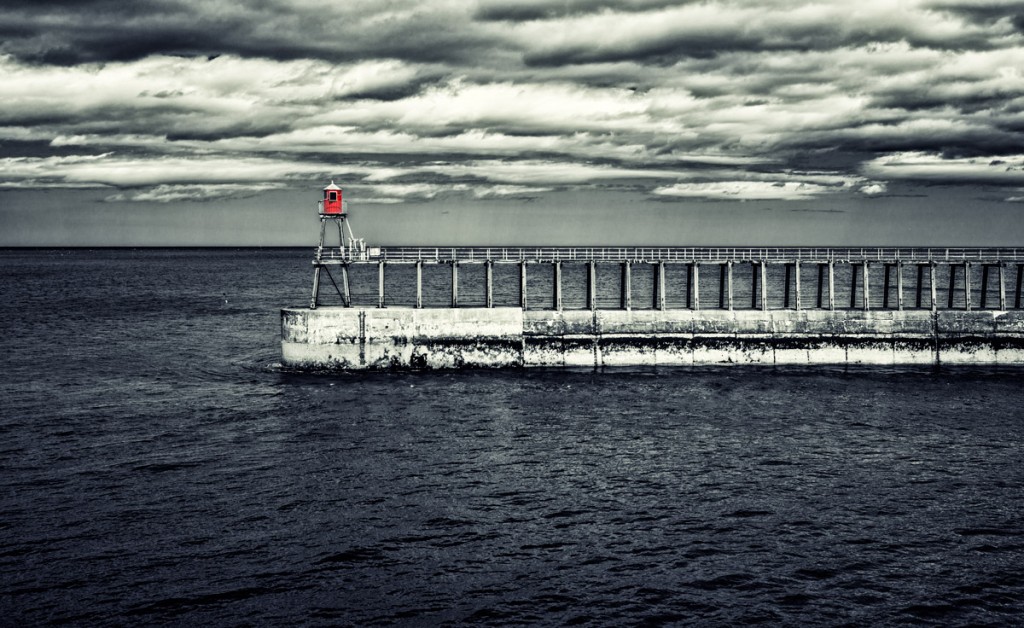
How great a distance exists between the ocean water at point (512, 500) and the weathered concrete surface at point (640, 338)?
5.10ft

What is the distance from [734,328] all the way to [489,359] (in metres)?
13.1

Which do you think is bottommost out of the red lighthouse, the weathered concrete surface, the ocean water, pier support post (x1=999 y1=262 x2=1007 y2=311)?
the ocean water

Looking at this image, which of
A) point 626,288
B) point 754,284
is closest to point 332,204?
point 626,288

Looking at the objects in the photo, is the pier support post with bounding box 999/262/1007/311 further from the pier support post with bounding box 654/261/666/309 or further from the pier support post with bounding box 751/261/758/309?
the pier support post with bounding box 654/261/666/309

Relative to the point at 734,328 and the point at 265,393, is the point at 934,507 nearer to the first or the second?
the point at 734,328

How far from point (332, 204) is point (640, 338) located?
60.9ft

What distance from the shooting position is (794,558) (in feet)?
65.4

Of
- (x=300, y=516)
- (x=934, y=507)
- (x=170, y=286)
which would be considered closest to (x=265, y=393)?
(x=300, y=516)

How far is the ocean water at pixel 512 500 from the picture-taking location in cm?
1783

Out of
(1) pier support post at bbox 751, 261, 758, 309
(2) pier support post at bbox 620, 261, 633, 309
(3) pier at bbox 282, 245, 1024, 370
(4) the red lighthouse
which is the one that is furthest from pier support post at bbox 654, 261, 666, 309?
(4) the red lighthouse

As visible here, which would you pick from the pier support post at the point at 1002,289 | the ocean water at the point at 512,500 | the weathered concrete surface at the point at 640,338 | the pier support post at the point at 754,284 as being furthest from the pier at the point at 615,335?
the pier support post at the point at 754,284

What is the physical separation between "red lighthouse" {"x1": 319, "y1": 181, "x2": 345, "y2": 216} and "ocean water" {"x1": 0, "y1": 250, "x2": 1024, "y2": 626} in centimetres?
1066

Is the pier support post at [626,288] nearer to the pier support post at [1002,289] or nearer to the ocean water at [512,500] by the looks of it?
the ocean water at [512,500]

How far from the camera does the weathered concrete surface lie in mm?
42000
